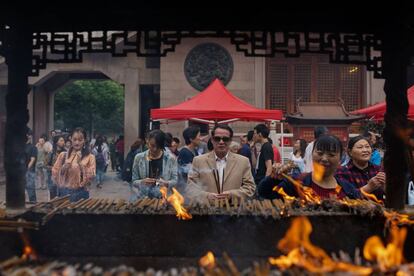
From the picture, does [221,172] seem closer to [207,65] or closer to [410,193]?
[410,193]

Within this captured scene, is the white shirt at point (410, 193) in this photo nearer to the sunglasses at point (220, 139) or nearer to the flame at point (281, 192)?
the flame at point (281, 192)

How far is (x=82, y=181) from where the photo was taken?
22.6 feet

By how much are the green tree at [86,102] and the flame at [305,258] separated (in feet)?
106

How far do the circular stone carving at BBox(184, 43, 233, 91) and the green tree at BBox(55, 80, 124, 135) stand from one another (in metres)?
19.0

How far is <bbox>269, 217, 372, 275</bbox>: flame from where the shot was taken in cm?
238

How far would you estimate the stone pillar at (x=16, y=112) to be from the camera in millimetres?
3996

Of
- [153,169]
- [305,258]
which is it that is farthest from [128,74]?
[305,258]

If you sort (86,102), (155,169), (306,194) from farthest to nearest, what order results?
1. (86,102)
2. (155,169)
3. (306,194)

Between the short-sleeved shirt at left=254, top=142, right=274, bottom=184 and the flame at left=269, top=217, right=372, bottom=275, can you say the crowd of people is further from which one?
the short-sleeved shirt at left=254, top=142, right=274, bottom=184

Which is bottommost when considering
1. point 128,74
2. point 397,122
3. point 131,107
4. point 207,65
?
point 397,122

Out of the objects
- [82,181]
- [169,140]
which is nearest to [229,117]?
[169,140]

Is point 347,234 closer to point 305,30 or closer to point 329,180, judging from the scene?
point 329,180

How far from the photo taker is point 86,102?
3578 centimetres

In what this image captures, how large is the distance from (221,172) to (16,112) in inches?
88.8
